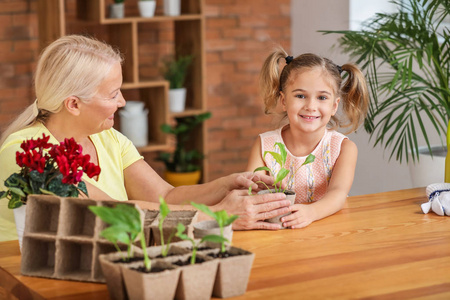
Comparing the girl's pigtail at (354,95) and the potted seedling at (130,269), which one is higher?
the girl's pigtail at (354,95)

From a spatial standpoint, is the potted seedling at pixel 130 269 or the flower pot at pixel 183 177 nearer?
the potted seedling at pixel 130 269

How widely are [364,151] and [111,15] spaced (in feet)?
5.70

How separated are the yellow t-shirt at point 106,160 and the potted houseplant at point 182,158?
2.25m

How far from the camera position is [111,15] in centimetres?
452

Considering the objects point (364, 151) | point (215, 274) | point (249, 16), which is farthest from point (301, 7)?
point (215, 274)

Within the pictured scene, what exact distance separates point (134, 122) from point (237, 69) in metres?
1.02

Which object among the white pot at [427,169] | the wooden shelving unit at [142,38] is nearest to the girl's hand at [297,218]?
the white pot at [427,169]

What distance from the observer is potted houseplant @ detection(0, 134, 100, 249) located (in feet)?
5.45

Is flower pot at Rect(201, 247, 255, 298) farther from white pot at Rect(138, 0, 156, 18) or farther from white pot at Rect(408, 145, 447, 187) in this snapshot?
white pot at Rect(138, 0, 156, 18)

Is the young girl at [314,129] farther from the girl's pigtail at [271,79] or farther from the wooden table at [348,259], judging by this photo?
the wooden table at [348,259]

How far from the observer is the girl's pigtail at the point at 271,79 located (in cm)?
271

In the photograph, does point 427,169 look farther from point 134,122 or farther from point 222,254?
point 134,122

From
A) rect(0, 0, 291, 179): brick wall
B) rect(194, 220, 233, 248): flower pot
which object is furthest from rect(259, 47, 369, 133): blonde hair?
rect(0, 0, 291, 179): brick wall

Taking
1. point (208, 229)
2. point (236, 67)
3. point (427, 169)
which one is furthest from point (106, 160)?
point (236, 67)
